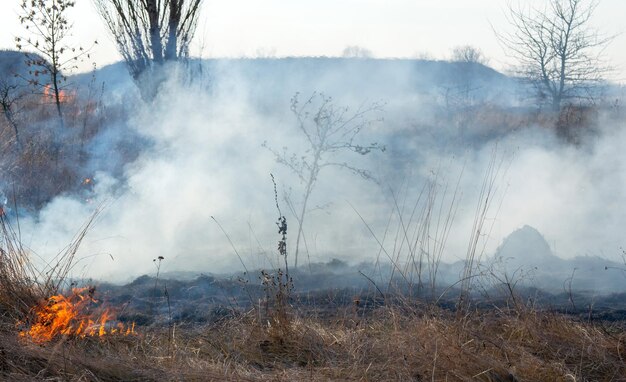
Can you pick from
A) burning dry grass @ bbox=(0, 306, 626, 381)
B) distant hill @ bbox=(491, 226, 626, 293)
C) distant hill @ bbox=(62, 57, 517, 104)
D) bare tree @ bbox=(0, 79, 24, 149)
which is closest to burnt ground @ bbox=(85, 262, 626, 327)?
distant hill @ bbox=(491, 226, 626, 293)

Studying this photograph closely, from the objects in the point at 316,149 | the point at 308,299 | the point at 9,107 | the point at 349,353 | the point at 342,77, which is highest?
the point at 342,77

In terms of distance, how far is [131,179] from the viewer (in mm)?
10578

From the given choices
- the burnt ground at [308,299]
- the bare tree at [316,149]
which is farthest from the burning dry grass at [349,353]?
the bare tree at [316,149]

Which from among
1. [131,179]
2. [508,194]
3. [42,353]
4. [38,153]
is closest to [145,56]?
[38,153]

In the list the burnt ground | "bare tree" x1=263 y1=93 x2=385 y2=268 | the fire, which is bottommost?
the burnt ground

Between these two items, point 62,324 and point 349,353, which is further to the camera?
point 62,324

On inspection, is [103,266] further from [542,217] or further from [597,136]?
[597,136]

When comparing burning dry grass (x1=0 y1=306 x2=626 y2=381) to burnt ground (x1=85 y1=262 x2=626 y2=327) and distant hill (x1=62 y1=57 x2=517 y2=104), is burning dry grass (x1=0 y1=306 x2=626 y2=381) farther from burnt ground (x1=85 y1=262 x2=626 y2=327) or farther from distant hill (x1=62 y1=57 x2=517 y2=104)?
distant hill (x1=62 y1=57 x2=517 y2=104)

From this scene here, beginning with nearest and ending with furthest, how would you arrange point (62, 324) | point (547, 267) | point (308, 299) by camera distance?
point (62, 324) → point (308, 299) → point (547, 267)

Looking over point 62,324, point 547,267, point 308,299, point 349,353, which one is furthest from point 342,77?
point 349,353

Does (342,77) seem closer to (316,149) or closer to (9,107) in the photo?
(9,107)

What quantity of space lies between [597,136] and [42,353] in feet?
36.0

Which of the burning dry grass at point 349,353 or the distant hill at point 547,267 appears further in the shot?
the distant hill at point 547,267

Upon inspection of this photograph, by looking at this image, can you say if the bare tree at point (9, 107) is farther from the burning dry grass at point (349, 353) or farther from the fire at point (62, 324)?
the burning dry grass at point (349, 353)
